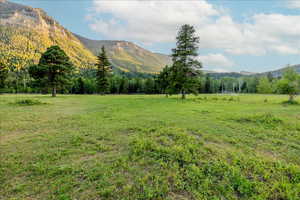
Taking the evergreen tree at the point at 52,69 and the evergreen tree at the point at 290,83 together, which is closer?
the evergreen tree at the point at 290,83

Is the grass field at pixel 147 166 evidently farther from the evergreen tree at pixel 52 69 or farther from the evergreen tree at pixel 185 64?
the evergreen tree at pixel 52 69

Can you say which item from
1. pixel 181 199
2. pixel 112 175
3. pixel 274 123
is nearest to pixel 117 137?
pixel 112 175

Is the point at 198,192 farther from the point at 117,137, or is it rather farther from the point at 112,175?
the point at 117,137

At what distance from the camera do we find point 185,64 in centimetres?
2656

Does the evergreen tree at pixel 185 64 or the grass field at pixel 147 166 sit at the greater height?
the evergreen tree at pixel 185 64

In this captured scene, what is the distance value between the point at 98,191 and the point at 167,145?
2.91 meters

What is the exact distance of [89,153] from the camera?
4941 mm

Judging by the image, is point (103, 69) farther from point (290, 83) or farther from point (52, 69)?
point (290, 83)

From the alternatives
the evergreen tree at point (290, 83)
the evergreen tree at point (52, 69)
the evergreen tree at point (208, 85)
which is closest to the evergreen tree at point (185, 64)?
the evergreen tree at point (290, 83)

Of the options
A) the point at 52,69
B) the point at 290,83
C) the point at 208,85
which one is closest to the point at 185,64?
the point at 290,83

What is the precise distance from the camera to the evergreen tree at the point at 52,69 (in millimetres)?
27656

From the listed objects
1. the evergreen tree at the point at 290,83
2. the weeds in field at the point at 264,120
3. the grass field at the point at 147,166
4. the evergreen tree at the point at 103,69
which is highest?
the evergreen tree at the point at 103,69

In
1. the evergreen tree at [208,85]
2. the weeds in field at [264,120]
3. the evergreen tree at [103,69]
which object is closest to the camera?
the weeds in field at [264,120]

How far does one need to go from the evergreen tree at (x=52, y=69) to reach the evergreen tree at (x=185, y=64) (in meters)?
20.9
